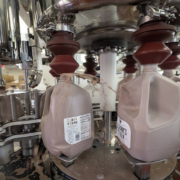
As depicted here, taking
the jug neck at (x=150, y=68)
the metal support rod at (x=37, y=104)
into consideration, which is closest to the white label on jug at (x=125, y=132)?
the jug neck at (x=150, y=68)

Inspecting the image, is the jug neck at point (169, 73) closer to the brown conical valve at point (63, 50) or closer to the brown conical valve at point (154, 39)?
the brown conical valve at point (154, 39)

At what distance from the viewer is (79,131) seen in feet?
1.04

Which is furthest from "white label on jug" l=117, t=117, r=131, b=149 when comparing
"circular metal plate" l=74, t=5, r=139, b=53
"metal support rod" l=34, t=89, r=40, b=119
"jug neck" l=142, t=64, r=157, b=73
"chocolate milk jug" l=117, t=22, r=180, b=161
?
"metal support rod" l=34, t=89, r=40, b=119

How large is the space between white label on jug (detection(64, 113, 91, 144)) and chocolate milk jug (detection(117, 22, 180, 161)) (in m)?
0.11

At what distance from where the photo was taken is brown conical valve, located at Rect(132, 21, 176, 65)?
0.79 ft

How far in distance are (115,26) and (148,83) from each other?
24 centimetres

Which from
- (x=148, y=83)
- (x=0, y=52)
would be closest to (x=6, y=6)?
(x=0, y=52)

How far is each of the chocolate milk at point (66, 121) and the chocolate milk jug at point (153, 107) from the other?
12 centimetres

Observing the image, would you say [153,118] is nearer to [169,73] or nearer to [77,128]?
[77,128]

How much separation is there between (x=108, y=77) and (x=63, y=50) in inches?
9.1

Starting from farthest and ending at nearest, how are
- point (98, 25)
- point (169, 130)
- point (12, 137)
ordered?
point (12, 137) → point (98, 25) → point (169, 130)

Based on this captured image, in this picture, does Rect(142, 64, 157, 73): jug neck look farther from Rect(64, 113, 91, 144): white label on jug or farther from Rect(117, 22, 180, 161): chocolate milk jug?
Rect(64, 113, 91, 144): white label on jug

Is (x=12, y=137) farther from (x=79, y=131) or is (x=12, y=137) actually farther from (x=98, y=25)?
(x=98, y=25)

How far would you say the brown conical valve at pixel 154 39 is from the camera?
24cm
